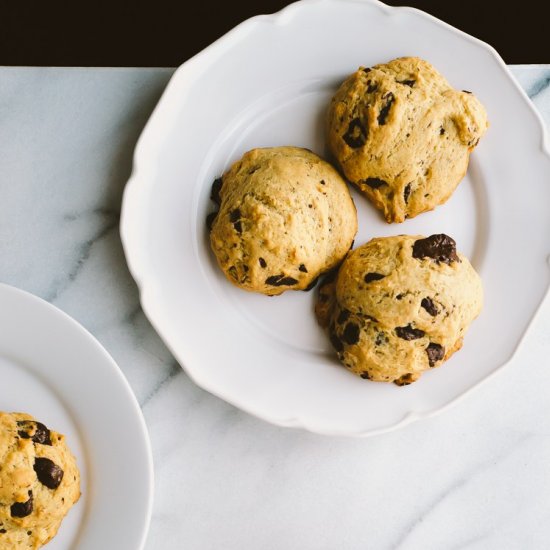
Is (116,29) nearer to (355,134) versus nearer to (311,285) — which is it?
(355,134)

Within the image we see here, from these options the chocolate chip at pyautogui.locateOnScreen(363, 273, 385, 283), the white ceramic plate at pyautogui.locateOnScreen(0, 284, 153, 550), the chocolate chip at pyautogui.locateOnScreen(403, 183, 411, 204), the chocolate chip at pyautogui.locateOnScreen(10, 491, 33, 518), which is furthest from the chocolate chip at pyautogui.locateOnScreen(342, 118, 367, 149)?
the chocolate chip at pyautogui.locateOnScreen(10, 491, 33, 518)

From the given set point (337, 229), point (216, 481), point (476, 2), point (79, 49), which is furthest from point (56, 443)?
point (476, 2)

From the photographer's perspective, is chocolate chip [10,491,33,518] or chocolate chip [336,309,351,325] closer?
chocolate chip [10,491,33,518]

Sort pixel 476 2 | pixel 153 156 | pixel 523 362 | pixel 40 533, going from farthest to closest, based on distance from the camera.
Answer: pixel 476 2
pixel 523 362
pixel 153 156
pixel 40 533

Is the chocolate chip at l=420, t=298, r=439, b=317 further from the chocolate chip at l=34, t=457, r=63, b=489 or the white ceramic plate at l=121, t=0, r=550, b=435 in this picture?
the chocolate chip at l=34, t=457, r=63, b=489

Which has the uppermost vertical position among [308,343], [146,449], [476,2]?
[476,2]

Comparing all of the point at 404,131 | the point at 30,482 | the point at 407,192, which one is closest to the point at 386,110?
the point at 404,131

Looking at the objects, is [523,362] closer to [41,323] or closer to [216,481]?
[216,481]
